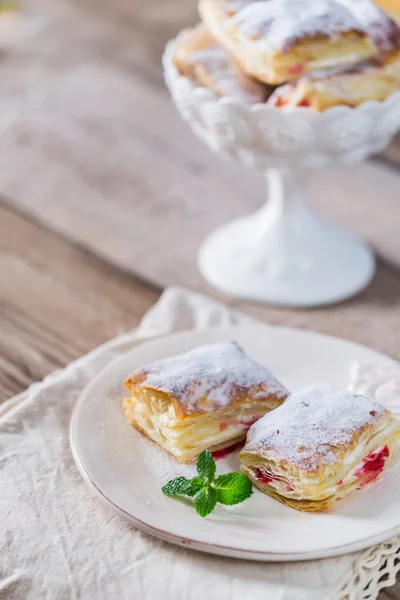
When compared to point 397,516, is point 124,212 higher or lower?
lower

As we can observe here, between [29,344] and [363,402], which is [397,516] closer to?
[363,402]

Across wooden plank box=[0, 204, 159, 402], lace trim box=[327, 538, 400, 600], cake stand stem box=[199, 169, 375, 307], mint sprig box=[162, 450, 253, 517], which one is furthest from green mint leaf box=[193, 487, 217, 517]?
cake stand stem box=[199, 169, 375, 307]

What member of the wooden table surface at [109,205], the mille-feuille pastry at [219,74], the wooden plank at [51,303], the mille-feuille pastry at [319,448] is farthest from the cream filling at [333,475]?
the mille-feuille pastry at [219,74]

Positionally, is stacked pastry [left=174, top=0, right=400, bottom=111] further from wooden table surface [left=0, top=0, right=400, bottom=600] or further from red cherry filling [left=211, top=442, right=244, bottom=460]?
red cherry filling [left=211, top=442, right=244, bottom=460]

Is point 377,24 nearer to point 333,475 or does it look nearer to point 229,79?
point 229,79

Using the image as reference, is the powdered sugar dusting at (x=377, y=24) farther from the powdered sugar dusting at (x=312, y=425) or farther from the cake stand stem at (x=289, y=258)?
the powdered sugar dusting at (x=312, y=425)

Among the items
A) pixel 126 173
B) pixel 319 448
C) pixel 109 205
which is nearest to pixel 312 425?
pixel 319 448

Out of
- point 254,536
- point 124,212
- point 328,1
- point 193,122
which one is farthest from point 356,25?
point 254,536
